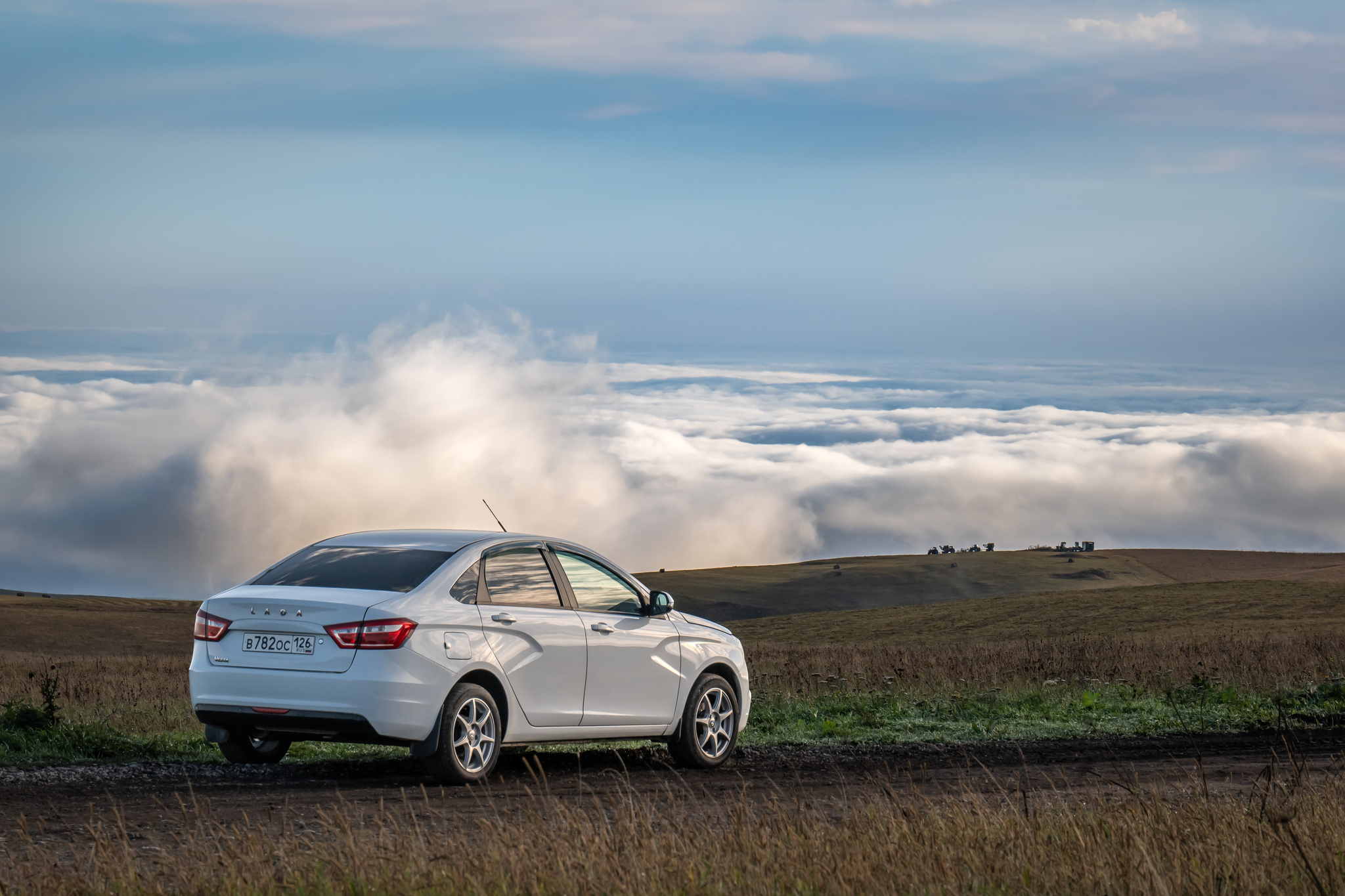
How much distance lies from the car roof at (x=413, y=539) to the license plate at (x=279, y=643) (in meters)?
1.00

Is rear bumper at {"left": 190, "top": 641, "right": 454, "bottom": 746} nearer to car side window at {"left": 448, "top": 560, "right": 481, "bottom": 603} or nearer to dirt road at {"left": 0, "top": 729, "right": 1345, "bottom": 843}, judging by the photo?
dirt road at {"left": 0, "top": 729, "right": 1345, "bottom": 843}

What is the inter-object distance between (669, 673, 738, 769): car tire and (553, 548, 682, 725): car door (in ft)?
0.73

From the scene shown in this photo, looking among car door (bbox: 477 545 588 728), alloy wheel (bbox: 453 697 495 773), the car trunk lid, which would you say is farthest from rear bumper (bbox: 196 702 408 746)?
car door (bbox: 477 545 588 728)

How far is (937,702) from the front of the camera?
51.7ft

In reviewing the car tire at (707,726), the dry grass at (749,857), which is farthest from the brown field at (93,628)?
the dry grass at (749,857)

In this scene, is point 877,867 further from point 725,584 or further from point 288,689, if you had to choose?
point 725,584

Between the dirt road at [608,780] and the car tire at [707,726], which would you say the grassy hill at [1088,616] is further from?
the car tire at [707,726]

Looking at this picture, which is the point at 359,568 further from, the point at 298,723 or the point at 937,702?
the point at 937,702

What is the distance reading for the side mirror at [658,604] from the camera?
10.2 meters

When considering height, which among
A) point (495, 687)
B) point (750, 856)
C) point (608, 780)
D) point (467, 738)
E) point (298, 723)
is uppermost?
point (750, 856)

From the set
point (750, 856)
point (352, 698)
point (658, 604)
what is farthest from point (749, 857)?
point (658, 604)

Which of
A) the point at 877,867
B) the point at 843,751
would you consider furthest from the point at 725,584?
the point at 877,867

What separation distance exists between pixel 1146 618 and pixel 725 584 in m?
40.5

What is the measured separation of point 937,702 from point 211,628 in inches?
375
